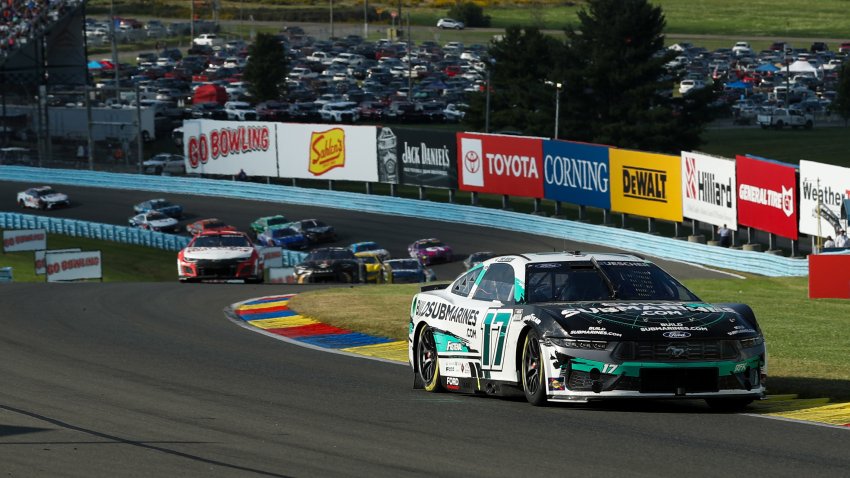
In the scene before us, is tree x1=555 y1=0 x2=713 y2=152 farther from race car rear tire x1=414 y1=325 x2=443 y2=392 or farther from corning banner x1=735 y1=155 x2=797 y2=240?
race car rear tire x1=414 y1=325 x2=443 y2=392

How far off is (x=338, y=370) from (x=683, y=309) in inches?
186

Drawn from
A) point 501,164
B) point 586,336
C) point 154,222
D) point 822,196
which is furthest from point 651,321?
point 154,222

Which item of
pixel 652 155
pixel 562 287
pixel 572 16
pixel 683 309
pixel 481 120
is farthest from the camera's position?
pixel 572 16

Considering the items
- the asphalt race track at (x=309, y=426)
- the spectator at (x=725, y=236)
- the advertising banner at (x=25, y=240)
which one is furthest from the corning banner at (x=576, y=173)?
the asphalt race track at (x=309, y=426)

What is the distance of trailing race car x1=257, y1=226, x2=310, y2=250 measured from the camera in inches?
2279

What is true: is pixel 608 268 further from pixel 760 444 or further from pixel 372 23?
pixel 372 23

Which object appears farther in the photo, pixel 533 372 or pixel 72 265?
pixel 72 265

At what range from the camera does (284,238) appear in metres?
58.1

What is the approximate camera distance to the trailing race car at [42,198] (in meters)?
66.1

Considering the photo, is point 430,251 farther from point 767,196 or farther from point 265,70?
point 265,70

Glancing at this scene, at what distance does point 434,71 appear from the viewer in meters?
138

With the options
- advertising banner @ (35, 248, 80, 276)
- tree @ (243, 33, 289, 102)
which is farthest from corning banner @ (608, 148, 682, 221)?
tree @ (243, 33, 289, 102)

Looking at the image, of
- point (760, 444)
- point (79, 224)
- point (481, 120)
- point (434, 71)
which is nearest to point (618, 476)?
point (760, 444)

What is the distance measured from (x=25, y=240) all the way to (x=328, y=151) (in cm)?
2175
